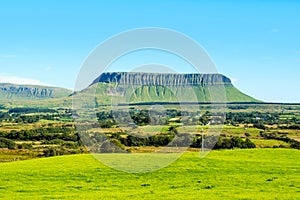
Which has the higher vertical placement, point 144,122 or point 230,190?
point 144,122

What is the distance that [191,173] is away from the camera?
34562mm

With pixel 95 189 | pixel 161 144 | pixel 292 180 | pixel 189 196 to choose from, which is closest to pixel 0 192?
pixel 95 189

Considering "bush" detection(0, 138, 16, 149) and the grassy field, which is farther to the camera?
"bush" detection(0, 138, 16, 149)

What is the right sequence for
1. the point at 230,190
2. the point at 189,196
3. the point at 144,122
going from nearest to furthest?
the point at 189,196 → the point at 230,190 → the point at 144,122

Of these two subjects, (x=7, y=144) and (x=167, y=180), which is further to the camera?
(x=7, y=144)

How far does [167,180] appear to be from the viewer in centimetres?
3297

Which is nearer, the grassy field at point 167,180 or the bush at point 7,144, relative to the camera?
the grassy field at point 167,180

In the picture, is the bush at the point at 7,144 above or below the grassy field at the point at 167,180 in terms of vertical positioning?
below

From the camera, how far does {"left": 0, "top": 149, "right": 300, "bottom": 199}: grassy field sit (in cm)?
2842

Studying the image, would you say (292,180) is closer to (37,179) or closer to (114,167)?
(114,167)

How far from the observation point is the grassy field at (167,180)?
2842cm

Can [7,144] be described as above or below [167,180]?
below

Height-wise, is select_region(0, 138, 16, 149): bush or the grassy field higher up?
the grassy field

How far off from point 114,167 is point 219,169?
9.94m
